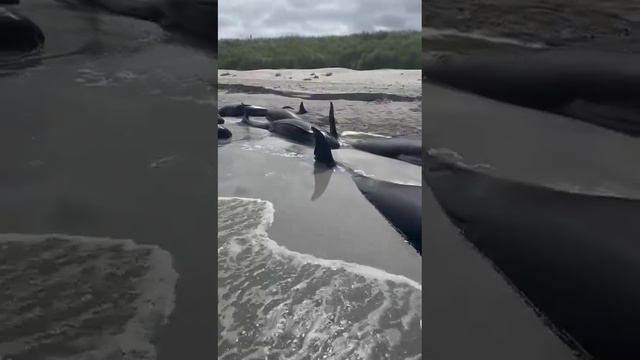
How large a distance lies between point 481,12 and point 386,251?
4.62ft

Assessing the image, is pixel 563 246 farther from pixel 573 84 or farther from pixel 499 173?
pixel 573 84

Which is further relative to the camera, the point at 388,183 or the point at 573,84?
the point at 388,183

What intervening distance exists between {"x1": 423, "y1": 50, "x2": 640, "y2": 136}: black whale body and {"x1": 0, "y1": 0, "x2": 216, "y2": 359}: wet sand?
113 cm

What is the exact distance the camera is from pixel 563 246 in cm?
218

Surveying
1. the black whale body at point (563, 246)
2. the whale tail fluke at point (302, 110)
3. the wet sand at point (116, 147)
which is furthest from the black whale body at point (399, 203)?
the whale tail fluke at point (302, 110)

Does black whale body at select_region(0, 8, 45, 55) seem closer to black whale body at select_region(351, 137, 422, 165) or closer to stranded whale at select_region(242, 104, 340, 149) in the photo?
stranded whale at select_region(242, 104, 340, 149)

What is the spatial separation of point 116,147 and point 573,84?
2014 mm

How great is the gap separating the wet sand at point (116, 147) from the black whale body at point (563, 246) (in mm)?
1067

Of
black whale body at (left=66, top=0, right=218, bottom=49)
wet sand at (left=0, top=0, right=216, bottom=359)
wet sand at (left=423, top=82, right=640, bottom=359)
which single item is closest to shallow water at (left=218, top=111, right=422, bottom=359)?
wet sand at (left=423, top=82, right=640, bottom=359)

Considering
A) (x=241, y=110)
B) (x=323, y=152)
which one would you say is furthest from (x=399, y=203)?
(x=241, y=110)

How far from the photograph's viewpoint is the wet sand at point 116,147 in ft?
6.93

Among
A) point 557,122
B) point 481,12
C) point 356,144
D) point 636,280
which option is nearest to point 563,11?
point 481,12

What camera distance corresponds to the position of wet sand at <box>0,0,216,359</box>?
2.11 metres

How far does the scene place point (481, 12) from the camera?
2.35 m
